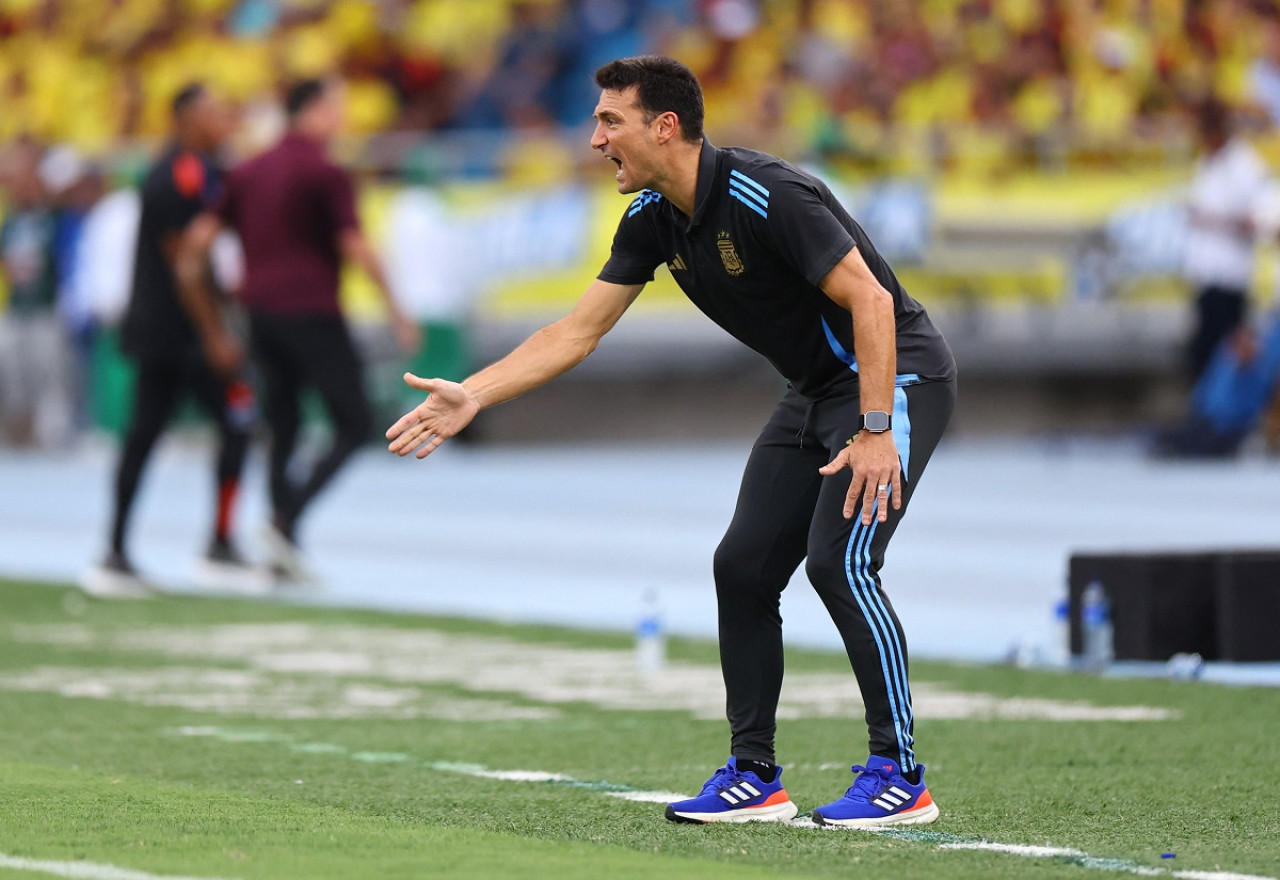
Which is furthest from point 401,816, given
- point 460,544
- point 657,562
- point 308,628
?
point 460,544

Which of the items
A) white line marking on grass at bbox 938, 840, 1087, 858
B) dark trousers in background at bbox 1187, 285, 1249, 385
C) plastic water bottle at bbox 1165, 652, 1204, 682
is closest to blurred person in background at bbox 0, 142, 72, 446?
dark trousers in background at bbox 1187, 285, 1249, 385

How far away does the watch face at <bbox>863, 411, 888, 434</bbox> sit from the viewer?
17.7 ft

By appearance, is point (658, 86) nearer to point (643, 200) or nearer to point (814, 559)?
point (643, 200)

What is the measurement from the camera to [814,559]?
5.55 metres

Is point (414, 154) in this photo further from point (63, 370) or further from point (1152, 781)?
point (1152, 781)

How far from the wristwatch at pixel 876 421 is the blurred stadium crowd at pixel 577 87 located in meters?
15.0

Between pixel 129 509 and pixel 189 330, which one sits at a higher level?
pixel 189 330

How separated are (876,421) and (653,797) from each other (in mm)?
1282

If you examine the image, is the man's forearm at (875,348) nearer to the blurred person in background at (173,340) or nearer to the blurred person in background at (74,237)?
the blurred person in background at (173,340)

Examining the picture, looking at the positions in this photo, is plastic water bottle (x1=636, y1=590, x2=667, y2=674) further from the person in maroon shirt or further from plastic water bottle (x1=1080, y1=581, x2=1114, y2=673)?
the person in maroon shirt

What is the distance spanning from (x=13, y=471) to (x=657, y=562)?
9935 mm

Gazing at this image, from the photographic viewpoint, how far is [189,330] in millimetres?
12398

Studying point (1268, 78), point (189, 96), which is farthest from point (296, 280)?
point (1268, 78)

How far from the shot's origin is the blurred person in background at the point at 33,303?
73.5ft
